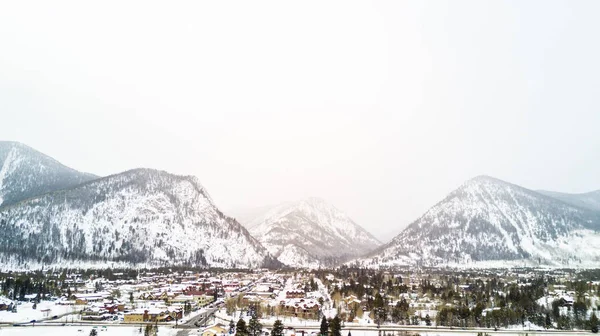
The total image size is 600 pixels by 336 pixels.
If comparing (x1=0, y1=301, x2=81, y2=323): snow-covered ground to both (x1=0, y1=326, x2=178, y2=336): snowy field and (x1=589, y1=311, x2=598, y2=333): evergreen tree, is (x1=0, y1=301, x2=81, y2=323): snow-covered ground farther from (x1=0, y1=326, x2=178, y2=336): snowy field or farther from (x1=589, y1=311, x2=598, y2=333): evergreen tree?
(x1=589, y1=311, x2=598, y2=333): evergreen tree

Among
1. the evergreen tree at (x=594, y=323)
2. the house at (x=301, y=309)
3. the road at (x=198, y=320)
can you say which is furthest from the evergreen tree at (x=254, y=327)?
the evergreen tree at (x=594, y=323)

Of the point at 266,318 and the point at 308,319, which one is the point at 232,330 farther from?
the point at 308,319

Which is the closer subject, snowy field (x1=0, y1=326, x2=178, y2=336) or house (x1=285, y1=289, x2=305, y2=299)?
snowy field (x1=0, y1=326, x2=178, y2=336)

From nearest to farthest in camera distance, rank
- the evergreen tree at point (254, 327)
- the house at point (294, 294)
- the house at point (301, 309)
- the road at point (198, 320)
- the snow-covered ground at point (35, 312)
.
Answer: the evergreen tree at point (254, 327), the road at point (198, 320), the snow-covered ground at point (35, 312), the house at point (301, 309), the house at point (294, 294)

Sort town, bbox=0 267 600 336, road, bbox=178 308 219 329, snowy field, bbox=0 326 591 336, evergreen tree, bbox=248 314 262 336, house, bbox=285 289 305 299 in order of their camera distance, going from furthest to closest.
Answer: house, bbox=285 289 305 299, road, bbox=178 308 219 329, town, bbox=0 267 600 336, snowy field, bbox=0 326 591 336, evergreen tree, bbox=248 314 262 336

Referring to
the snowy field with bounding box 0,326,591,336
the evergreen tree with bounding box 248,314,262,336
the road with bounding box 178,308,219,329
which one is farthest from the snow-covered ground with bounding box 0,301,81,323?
the evergreen tree with bounding box 248,314,262,336

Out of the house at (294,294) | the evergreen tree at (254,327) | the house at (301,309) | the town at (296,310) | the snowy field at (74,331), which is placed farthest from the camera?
the house at (294,294)

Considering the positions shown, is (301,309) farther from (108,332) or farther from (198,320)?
(108,332)

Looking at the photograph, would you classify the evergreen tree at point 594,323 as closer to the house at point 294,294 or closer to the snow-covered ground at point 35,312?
the house at point 294,294
